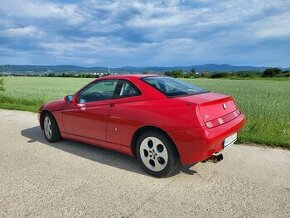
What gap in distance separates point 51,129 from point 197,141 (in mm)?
3611

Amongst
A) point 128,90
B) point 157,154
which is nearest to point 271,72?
point 128,90

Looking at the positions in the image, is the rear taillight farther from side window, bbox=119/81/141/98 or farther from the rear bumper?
side window, bbox=119/81/141/98

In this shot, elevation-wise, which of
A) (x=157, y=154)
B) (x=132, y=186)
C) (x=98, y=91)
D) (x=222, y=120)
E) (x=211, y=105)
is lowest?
(x=132, y=186)

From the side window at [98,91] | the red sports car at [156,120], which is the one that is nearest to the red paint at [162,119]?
the red sports car at [156,120]

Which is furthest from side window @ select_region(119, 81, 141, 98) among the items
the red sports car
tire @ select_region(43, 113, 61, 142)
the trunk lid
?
tire @ select_region(43, 113, 61, 142)

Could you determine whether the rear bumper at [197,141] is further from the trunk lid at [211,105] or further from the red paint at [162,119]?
the trunk lid at [211,105]

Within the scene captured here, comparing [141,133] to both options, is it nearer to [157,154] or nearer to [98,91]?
[157,154]

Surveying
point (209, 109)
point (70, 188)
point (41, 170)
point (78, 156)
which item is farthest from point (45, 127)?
point (209, 109)

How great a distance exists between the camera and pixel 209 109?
14.0ft

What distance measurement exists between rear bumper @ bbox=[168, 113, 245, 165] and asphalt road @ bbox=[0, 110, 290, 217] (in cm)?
42

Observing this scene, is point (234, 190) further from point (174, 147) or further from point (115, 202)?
point (115, 202)

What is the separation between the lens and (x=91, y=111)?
5.38 m

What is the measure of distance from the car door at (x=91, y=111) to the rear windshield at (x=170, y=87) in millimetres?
656

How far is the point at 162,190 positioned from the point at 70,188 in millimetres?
1232
